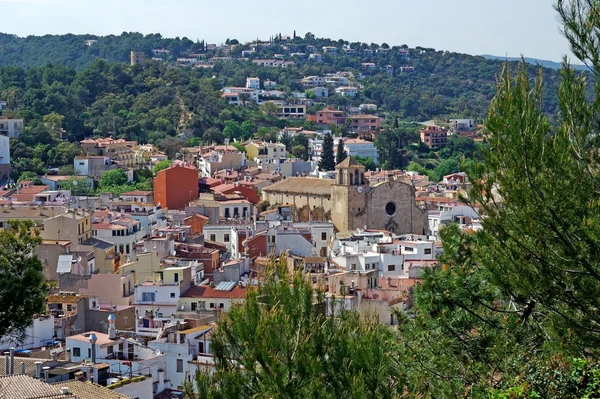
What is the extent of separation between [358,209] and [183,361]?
21.6 m

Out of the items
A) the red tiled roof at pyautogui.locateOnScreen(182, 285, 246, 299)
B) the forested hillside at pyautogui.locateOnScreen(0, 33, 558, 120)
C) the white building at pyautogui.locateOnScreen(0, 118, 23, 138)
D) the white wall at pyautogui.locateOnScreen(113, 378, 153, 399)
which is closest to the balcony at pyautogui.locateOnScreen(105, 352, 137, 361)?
the white wall at pyautogui.locateOnScreen(113, 378, 153, 399)

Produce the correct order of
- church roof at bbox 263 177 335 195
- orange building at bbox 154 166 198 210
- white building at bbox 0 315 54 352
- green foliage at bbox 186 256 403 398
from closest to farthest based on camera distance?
green foliage at bbox 186 256 403 398
white building at bbox 0 315 54 352
church roof at bbox 263 177 335 195
orange building at bbox 154 166 198 210

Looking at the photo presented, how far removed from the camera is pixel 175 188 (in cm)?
4444

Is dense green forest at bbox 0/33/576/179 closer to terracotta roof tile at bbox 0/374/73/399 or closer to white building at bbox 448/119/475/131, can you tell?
white building at bbox 448/119/475/131

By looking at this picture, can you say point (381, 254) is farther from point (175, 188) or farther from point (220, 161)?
point (220, 161)

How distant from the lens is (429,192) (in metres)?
48.5

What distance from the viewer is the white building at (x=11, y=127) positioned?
5609cm

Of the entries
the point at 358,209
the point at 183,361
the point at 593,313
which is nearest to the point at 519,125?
the point at 593,313

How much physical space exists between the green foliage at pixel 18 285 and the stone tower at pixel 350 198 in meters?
26.8

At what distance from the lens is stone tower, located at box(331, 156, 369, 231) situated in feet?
132

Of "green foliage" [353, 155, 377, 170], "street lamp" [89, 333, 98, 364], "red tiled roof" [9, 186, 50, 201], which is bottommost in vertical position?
"green foliage" [353, 155, 377, 170]

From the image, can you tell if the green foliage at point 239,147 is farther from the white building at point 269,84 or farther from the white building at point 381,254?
the white building at point 269,84

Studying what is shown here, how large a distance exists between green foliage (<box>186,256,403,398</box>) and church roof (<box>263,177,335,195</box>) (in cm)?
3119

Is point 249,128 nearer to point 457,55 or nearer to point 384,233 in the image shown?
point 384,233
